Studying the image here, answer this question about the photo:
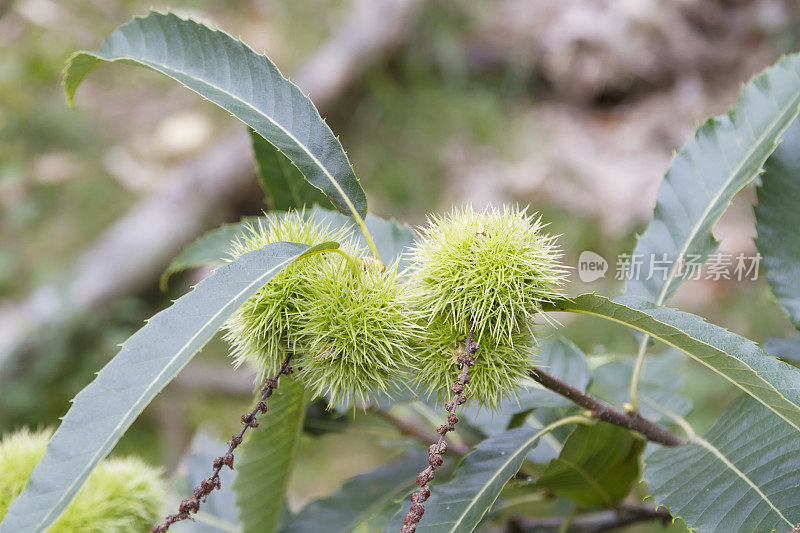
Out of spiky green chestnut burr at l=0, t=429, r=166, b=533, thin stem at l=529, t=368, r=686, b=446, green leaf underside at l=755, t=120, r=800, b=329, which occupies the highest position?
green leaf underside at l=755, t=120, r=800, b=329

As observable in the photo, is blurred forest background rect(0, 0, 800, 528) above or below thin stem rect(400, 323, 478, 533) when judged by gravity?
above

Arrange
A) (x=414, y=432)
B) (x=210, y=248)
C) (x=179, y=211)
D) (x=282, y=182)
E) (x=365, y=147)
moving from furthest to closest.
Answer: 1. (x=365, y=147)
2. (x=179, y=211)
3. (x=414, y=432)
4. (x=210, y=248)
5. (x=282, y=182)

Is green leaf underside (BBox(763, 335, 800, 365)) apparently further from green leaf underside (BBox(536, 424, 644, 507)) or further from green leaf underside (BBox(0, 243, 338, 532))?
green leaf underside (BBox(0, 243, 338, 532))

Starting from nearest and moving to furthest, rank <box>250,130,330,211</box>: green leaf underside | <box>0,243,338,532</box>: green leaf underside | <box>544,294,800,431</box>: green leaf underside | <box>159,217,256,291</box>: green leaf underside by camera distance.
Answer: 1. <box>0,243,338,532</box>: green leaf underside
2. <box>544,294,800,431</box>: green leaf underside
3. <box>250,130,330,211</box>: green leaf underside
4. <box>159,217,256,291</box>: green leaf underside

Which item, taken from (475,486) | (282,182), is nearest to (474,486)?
(475,486)

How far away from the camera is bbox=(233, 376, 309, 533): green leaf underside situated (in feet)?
3.51

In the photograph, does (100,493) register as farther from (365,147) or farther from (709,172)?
(365,147)

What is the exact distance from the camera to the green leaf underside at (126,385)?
648mm

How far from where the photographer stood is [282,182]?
47.9 inches

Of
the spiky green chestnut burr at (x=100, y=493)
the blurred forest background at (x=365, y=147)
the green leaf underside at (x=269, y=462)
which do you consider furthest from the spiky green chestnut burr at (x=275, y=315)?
the blurred forest background at (x=365, y=147)

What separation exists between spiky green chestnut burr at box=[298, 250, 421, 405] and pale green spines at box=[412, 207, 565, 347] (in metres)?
0.05

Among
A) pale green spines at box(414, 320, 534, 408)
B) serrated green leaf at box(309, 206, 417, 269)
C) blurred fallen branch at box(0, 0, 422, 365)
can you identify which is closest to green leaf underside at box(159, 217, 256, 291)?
serrated green leaf at box(309, 206, 417, 269)

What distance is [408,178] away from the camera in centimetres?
402

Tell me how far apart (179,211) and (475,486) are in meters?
3.12
